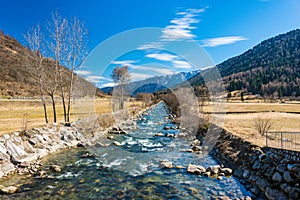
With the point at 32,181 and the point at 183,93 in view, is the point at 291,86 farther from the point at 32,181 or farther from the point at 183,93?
the point at 32,181

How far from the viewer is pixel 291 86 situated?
121875 millimetres

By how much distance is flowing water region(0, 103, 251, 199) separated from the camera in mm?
11414

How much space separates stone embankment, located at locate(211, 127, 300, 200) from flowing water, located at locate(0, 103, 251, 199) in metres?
0.83

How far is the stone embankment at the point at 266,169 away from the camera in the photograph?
1013 cm

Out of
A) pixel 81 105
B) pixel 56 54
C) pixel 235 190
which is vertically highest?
pixel 56 54

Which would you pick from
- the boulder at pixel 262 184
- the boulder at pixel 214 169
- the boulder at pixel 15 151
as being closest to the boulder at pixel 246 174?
the boulder at pixel 262 184

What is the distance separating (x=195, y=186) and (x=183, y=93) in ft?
146

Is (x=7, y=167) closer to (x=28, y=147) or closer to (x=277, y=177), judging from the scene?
(x=28, y=147)

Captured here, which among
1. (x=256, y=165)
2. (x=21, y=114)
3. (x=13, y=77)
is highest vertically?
(x=13, y=77)

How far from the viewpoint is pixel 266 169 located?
40.0 ft

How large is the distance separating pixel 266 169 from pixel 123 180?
807 centimetres

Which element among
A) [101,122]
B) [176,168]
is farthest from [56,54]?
[176,168]

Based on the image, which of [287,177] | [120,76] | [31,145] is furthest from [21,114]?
[287,177]

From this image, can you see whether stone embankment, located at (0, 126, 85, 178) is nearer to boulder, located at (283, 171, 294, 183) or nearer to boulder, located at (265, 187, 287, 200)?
boulder, located at (265, 187, 287, 200)
